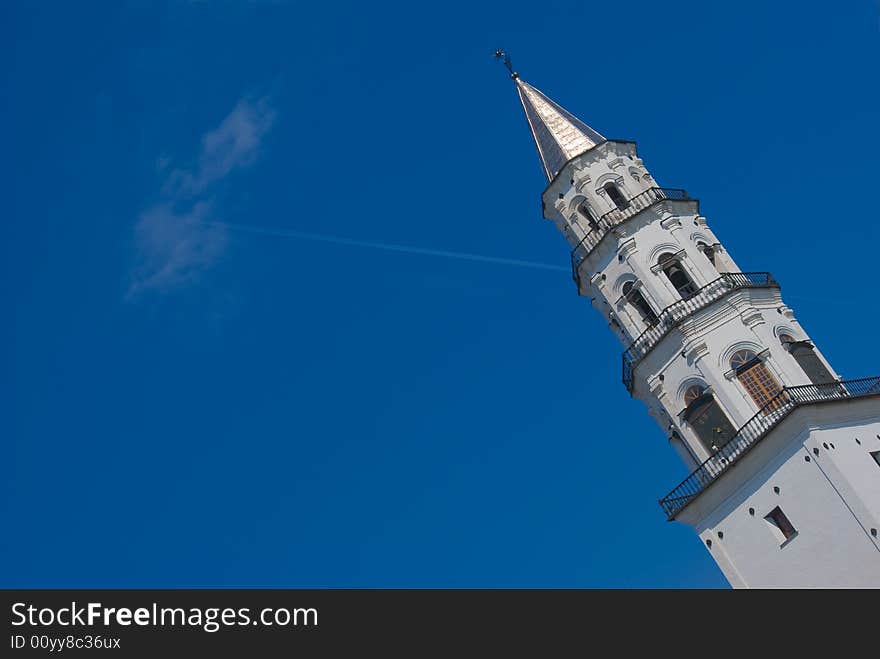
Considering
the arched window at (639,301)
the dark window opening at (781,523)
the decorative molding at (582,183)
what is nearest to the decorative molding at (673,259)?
the arched window at (639,301)

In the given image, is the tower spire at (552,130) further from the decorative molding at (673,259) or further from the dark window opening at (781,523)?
the dark window opening at (781,523)

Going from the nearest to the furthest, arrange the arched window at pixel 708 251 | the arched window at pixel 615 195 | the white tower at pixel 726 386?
the white tower at pixel 726 386 → the arched window at pixel 708 251 → the arched window at pixel 615 195

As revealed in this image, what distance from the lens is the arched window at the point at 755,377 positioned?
38375 mm

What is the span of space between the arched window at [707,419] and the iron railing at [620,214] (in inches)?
332

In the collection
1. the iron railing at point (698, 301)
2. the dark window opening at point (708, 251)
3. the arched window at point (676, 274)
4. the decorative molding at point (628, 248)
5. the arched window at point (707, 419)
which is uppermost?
the decorative molding at point (628, 248)

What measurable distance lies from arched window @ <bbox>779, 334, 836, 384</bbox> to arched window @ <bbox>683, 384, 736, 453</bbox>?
11.8 feet

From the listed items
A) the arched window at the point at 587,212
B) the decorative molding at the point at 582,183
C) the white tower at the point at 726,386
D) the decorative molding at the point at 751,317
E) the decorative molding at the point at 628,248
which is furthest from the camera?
the decorative molding at the point at 582,183

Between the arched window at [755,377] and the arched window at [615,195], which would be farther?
the arched window at [615,195]

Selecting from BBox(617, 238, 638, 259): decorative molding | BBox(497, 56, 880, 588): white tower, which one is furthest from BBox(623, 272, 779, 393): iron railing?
BBox(617, 238, 638, 259): decorative molding

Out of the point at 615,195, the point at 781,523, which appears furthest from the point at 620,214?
the point at 781,523

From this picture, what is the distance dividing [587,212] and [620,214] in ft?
7.38

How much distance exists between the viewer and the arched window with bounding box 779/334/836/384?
128 feet

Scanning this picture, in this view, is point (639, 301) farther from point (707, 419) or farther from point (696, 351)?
point (707, 419)
